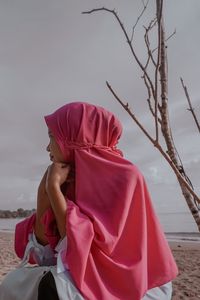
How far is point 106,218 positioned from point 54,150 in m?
0.36

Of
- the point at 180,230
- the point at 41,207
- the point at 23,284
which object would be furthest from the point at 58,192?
the point at 180,230

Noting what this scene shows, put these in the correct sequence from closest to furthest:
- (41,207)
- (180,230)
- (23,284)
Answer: (23,284) → (41,207) → (180,230)

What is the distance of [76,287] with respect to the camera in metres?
1.06

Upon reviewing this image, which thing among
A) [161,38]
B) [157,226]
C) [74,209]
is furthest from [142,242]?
[161,38]

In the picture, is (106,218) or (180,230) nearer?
(106,218)

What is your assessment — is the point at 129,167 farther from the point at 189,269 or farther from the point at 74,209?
the point at 189,269

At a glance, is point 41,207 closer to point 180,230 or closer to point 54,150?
point 54,150

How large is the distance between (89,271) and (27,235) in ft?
1.37

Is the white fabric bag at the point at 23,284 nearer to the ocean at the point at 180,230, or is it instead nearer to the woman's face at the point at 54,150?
the woman's face at the point at 54,150

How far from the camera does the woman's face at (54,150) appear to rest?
1.35 meters

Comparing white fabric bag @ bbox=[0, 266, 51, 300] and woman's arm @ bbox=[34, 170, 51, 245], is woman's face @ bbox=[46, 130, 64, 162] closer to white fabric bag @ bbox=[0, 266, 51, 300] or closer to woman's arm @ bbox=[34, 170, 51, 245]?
woman's arm @ bbox=[34, 170, 51, 245]

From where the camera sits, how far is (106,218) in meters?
1.17

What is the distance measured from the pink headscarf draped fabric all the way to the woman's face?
0.9 inches

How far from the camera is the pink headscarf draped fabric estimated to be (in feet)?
3.57
